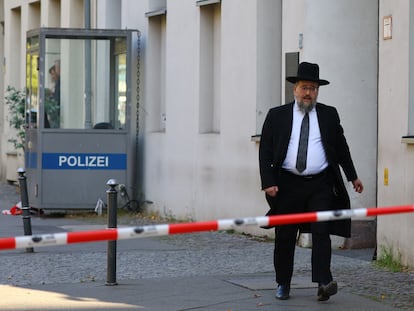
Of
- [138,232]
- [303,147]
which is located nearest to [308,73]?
[303,147]

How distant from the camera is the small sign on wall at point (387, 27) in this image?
12.0 meters

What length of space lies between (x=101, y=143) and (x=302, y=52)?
6.27 metres

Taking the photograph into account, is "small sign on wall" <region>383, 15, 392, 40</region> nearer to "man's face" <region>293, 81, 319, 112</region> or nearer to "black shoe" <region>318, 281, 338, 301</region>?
"man's face" <region>293, 81, 319, 112</region>

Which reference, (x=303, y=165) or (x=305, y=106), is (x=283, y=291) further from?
(x=305, y=106)

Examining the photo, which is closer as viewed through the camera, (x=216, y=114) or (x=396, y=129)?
(x=396, y=129)

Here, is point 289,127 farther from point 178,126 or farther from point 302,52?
point 178,126

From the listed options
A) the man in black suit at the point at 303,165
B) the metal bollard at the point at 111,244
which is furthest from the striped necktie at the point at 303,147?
the metal bollard at the point at 111,244

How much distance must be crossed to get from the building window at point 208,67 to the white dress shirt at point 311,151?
7.58m

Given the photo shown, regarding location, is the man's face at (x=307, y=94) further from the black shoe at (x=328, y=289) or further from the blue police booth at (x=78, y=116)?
the blue police booth at (x=78, y=116)

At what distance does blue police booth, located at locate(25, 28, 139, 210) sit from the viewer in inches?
758

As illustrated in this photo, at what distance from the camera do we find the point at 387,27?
12.0 meters

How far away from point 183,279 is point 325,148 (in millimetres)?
2298

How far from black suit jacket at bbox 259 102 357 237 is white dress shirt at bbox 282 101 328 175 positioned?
0.11 ft

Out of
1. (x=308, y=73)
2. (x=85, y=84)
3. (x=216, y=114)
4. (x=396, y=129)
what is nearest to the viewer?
(x=308, y=73)
